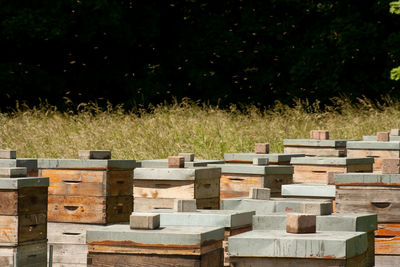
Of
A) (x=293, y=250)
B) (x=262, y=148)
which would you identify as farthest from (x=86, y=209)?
(x=293, y=250)

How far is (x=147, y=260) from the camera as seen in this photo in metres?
3.57

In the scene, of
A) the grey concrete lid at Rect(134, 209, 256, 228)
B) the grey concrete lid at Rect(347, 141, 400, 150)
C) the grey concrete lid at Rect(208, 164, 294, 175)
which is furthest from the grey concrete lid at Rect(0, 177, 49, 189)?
the grey concrete lid at Rect(347, 141, 400, 150)

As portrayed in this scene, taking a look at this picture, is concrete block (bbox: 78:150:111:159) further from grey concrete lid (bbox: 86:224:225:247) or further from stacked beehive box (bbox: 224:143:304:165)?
grey concrete lid (bbox: 86:224:225:247)

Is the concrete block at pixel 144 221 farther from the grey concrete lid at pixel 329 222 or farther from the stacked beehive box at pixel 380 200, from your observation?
the stacked beehive box at pixel 380 200

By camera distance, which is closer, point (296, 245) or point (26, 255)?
point (296, 245)

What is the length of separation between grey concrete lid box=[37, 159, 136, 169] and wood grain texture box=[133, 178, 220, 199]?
0.71 feet

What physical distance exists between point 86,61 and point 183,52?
3125 millimetres

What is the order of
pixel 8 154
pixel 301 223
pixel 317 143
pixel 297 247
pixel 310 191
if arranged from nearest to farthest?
1. pixel 297 247
2. pixel 301 223
3. pixel 310 191
4. pixel 8 154
5. pixel 317 143

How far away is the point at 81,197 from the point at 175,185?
31.3 inches

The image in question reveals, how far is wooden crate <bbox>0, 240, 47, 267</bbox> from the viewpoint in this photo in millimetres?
5191

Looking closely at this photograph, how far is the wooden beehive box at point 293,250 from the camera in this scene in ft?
10.6

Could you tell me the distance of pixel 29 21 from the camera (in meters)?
20.2

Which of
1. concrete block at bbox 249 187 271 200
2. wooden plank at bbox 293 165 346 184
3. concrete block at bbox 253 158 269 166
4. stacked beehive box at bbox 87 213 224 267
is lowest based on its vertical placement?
stacked beehive box at bbox 87 213 224 267

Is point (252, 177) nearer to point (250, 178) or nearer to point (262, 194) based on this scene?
point (250, 178)
